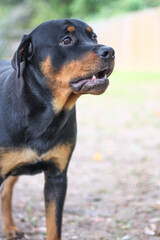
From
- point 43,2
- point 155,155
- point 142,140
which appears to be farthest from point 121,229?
point 43,2

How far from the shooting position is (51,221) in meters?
3.74

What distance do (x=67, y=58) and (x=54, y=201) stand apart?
4.37 ft

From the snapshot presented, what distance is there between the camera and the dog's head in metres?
3.29

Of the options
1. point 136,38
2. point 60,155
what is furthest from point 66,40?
point 136,38

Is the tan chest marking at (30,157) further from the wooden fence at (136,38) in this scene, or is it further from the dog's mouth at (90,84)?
the wooden fence at (136,38)

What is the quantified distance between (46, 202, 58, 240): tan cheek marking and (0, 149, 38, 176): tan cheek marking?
0.49 meters

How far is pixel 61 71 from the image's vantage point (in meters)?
3.42

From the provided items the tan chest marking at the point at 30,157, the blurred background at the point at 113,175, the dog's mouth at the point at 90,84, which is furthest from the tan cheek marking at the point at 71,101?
the blurred background at the point at 113,175

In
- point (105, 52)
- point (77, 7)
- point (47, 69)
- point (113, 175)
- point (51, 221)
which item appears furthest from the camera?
point (77, 7)

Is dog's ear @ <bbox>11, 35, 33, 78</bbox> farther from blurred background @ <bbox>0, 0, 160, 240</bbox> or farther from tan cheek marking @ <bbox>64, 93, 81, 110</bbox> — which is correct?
blurred background @ <bbox>0, 0, 160, 240</bbox>

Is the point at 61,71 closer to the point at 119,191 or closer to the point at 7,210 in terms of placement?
the point at 7,210

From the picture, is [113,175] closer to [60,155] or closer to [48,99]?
[60,155]

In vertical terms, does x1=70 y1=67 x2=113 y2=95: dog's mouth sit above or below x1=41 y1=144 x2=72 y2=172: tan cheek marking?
above

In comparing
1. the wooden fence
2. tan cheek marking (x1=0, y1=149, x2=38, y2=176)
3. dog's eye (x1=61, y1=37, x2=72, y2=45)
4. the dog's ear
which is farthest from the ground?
the wooden fence
